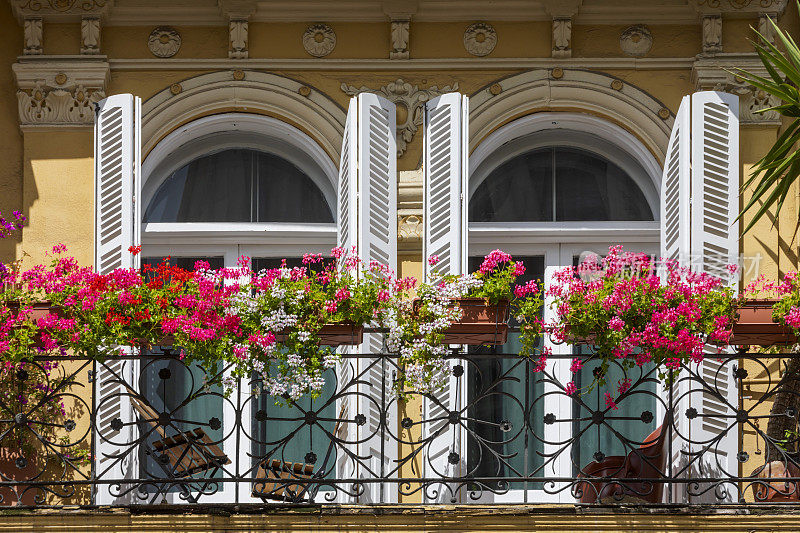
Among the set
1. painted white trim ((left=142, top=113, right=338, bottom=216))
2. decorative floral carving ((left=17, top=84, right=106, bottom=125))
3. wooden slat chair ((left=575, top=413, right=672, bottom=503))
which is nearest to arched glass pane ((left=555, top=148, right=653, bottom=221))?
painted white trim ((left=142, top=113, right=338, bottom=216))

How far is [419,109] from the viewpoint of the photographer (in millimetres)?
9523

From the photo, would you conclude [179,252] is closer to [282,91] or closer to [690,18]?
[282,91]

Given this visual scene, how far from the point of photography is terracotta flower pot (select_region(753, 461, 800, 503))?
699cm

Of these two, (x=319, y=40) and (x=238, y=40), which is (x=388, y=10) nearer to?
(x=319, y=40)

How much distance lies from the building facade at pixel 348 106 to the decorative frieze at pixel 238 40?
0.04ft

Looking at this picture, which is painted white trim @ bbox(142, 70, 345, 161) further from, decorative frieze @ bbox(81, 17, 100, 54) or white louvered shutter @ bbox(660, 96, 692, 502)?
white louvered shutter @ bbox(660, 96, 692, 502)

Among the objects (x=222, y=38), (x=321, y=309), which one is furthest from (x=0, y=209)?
(x=321, y=309)

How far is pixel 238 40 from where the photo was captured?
9617 mm

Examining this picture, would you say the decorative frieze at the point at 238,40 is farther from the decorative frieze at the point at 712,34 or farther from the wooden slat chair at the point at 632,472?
the wooden slat chair at the point at 632,472

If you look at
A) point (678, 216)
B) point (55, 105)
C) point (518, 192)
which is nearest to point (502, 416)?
point (518, 192)

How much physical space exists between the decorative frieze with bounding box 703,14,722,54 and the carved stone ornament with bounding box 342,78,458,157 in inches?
75.0

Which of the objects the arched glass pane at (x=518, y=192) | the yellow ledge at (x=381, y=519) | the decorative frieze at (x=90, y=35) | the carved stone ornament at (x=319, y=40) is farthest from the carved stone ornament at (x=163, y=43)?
the yellow ledge at (x=381, y=519)

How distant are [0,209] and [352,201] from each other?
2897 millimetres

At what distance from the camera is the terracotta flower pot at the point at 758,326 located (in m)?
7.09
